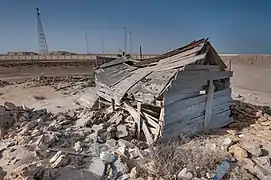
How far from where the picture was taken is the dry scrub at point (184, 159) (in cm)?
549

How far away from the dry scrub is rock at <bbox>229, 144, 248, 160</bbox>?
0.30 metres

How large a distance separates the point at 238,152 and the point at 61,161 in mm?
4438

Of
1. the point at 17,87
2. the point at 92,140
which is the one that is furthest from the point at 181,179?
the point at 17,87

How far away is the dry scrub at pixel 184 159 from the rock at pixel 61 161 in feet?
6.59

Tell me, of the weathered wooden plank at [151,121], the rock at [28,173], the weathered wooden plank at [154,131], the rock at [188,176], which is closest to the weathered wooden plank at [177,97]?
the weathered wooden plank at [151,121]

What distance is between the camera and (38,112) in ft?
30.1

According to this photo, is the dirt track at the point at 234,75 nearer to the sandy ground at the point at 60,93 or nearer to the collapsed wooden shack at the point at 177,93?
the sandy ground at the point at 60,93

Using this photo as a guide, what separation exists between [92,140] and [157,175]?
7.00 ft

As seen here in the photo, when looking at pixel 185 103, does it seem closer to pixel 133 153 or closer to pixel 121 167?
pixel 133 153

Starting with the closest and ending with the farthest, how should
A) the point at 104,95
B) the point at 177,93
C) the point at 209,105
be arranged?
the point at 177,93
the point at 209,105
the point at 104,95

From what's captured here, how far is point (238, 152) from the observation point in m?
6.41

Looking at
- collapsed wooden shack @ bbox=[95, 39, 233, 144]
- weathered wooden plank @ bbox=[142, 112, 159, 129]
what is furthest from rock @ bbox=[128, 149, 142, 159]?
weathered wooden plank @ bbox=[142, 112, 159, 129]

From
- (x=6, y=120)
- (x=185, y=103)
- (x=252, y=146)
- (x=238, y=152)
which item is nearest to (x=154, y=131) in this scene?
(x=185, y=103)

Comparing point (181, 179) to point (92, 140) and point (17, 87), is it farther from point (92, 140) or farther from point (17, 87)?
point (17, 87)
